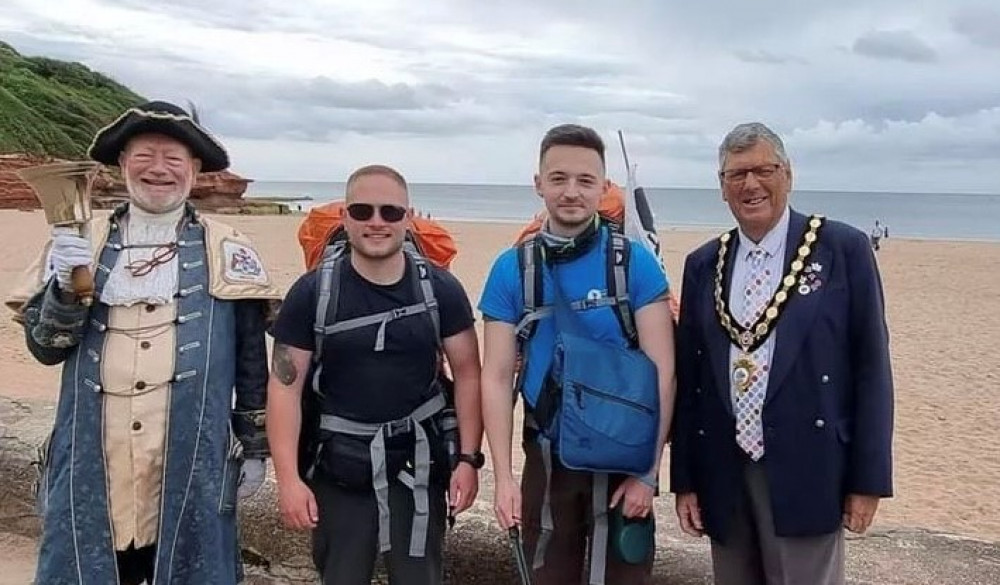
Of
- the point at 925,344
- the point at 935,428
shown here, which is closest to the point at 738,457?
the point at 935,428

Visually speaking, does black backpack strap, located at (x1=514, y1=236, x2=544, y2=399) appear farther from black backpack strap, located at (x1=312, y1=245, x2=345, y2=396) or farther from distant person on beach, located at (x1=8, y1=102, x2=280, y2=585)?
distant person on beach, located at (x1=8, y1=102, x2=280, y2=585)

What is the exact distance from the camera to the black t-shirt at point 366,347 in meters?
2.91

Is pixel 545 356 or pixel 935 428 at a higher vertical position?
pixel 545 356

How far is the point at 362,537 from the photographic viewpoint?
2969 millimetres

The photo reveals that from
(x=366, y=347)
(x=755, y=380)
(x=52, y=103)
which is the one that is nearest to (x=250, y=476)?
(x=366, y=347)

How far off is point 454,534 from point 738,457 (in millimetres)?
1317

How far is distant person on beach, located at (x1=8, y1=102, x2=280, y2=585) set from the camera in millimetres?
2912

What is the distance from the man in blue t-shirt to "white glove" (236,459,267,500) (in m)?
0.74

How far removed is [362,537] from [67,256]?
1.18m

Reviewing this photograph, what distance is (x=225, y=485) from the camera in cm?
302

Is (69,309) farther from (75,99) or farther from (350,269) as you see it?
(75,99)

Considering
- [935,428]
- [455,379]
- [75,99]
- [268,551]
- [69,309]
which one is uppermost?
[75,99]

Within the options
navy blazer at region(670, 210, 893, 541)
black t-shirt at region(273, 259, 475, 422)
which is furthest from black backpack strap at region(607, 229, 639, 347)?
black t-shirt at region(273, 259, 475, 422)

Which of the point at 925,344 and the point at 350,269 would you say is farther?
the point at 925,344
